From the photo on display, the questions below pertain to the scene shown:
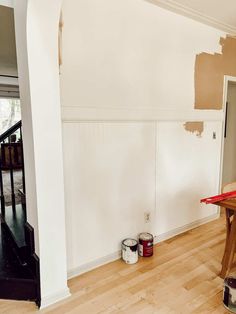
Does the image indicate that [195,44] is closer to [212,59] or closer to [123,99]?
[212,59]

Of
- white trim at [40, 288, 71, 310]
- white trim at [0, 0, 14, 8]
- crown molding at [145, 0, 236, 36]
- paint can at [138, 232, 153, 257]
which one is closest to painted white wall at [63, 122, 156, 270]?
paint can at [138, 232, 153, 257]

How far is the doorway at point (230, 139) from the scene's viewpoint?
3.61 m

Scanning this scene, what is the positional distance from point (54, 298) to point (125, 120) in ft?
5.25

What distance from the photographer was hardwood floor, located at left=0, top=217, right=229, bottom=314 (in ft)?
5.86

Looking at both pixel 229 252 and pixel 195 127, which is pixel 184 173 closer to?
pixel 195 127

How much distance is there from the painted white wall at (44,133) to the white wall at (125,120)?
0.83 feet

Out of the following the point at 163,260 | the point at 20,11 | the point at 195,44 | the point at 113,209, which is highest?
the point at 195,44

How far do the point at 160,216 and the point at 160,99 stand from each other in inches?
50.9

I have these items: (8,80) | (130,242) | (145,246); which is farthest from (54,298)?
(8,80)

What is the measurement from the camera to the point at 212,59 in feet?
9.74

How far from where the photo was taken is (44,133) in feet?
5.50

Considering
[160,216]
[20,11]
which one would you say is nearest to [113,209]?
[160,216]

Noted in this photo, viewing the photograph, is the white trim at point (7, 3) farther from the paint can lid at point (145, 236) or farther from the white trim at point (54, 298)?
the paint can lid at point (145, 236)

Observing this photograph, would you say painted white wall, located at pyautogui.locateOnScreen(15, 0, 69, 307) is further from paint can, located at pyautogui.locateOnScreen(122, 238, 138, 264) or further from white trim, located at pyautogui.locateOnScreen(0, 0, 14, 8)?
paint can, located at pyautogui.locateOnScreen(122, 238, 138, 264)
